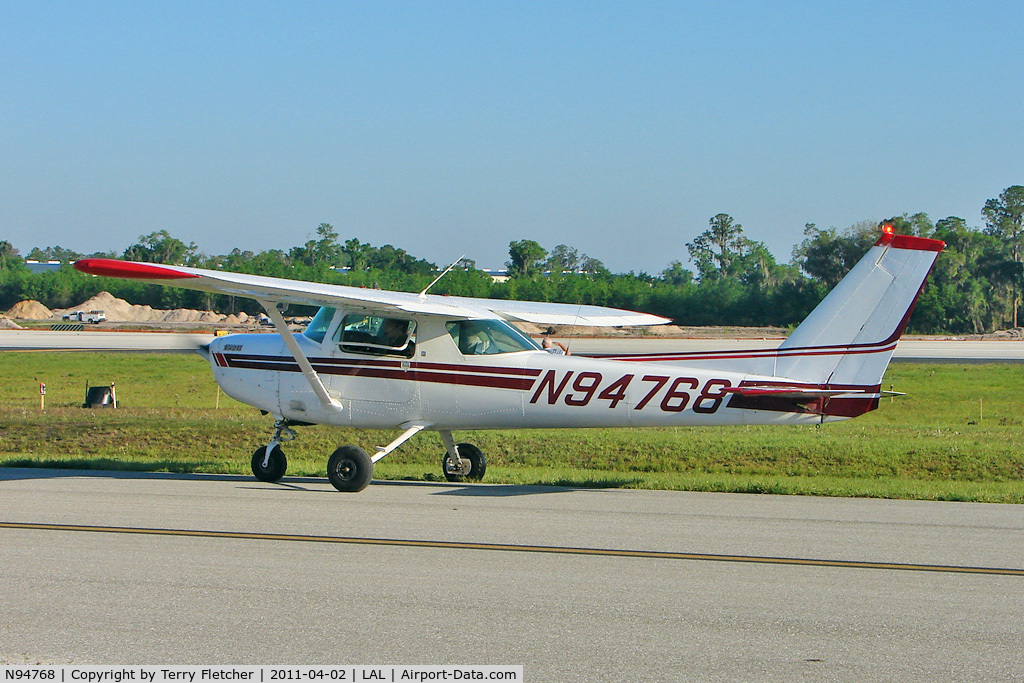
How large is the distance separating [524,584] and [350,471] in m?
4.93

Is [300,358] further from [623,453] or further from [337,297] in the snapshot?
[623,453]

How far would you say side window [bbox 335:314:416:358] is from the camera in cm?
1261

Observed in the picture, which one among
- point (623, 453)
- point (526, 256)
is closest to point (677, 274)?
point (526, 256)

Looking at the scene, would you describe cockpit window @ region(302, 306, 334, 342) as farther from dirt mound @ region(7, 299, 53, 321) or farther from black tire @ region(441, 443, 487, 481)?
dirt mound @ region(7, 299, 53, 321)

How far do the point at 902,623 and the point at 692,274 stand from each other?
373ft

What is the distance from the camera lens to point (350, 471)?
470 inches

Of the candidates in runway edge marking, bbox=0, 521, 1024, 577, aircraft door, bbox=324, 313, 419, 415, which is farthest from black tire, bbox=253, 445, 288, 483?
runway edge marking, bbox=0, 521, 1024, 577

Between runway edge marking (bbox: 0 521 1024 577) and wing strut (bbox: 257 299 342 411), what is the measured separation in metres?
3.42

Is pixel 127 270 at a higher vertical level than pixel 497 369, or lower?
higher

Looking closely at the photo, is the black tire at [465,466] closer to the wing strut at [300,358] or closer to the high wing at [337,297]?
the wing strut at [300,358]

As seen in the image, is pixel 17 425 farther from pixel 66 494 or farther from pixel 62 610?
pixel 62 610

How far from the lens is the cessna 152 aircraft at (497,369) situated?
11156 millimetres

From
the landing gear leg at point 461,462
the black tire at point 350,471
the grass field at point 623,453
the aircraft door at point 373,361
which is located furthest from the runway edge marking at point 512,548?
the landing gear leg at point 461,462

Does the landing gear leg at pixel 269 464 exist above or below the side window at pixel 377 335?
below
